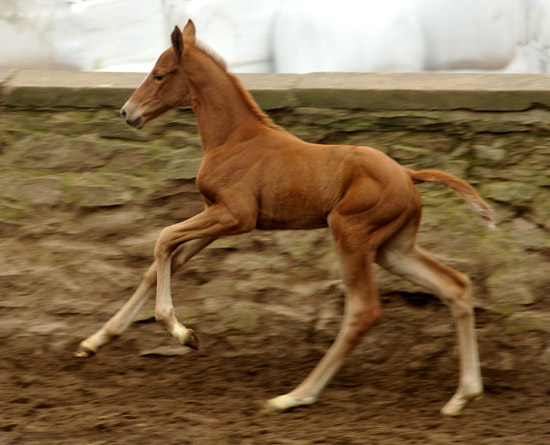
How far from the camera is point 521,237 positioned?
16.6 feet

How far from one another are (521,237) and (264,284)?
127 cm

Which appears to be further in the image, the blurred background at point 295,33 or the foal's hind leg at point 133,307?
the blurred background at point 295,33

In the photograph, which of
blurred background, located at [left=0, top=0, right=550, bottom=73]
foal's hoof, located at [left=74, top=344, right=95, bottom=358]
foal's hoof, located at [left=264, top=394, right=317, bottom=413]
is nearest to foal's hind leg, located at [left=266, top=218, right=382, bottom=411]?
foal's hoof, located at [left=264, top=394, right=317, bottom=413]

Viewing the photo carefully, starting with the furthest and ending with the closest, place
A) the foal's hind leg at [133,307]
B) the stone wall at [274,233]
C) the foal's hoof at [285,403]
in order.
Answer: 1. the stone wall at [274,233]
2. the foal's hind leg at [133,307]
3. the foal's hoof at [285,403]

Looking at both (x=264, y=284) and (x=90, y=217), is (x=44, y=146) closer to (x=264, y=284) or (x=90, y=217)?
(x=90, y=217)

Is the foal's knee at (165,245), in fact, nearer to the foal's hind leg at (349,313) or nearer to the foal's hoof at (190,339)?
the foal's hoof at (190,339)

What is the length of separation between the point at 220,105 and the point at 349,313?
1014 mm

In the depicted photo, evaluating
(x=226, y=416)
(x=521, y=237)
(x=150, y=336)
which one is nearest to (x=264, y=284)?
(x=150, y=336)

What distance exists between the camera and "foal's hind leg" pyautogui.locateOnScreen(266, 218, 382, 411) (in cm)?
417

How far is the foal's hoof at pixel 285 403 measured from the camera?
4293 millimetres

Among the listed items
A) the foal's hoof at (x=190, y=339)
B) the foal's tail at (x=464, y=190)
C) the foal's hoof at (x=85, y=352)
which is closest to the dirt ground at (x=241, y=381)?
the foal's hoof at (x=85, y=352)

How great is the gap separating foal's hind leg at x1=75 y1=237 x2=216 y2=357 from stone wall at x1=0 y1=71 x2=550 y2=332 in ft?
2.11

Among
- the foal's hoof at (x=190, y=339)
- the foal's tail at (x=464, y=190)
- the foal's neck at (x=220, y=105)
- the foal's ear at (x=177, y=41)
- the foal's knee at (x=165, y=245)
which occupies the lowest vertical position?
the foal's hoof at (x=190, y=339)

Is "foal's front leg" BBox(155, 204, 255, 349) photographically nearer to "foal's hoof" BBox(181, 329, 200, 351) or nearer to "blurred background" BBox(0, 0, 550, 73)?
"foal's hoof" BBox(181, 329, 200, 351)
